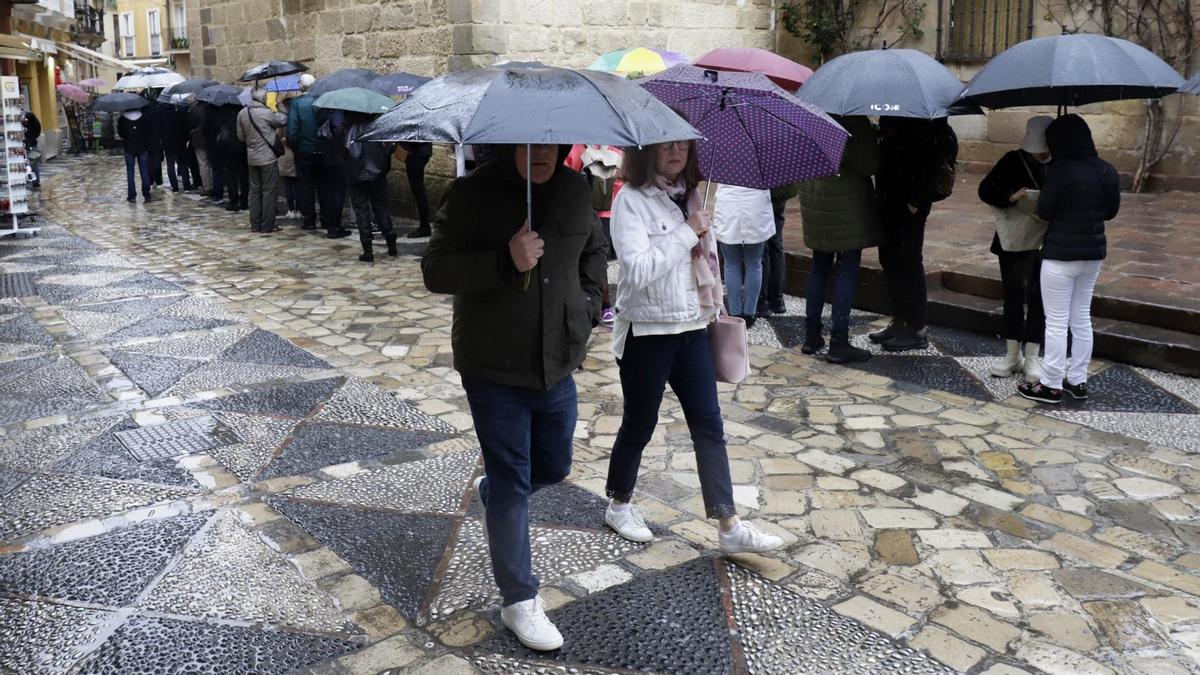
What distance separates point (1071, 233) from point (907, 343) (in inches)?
65.3

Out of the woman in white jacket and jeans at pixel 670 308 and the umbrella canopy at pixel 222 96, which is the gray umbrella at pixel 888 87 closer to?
the woman in white jacket and jeans at pixel 670 308

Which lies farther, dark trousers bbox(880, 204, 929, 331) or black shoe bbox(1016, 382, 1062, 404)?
dark trousers bbox(880, 204, 929, 331)

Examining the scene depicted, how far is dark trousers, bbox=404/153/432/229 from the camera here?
11906 millimetres

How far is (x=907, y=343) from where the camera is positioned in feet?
23.7

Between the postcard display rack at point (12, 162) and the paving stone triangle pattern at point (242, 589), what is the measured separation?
33.0 feet

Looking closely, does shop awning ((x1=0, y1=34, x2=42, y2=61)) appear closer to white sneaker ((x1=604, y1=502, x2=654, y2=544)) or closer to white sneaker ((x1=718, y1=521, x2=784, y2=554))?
white sneaker ((x1=604, y1=502, x2=654, y2=544))

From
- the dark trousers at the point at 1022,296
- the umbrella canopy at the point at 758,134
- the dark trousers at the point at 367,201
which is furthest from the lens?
the dark trousers at the point at 367,201

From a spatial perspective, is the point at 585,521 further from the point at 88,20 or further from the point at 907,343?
the point at 88,20

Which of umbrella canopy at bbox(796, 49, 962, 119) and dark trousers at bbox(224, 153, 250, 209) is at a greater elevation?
umbrella canopy at bbox(796, 49, 962, 119)

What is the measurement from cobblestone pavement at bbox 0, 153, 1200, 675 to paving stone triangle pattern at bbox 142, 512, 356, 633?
0.01m

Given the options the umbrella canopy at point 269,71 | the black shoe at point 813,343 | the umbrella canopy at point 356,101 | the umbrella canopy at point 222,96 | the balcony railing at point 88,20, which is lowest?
the black shoe at point 813,343


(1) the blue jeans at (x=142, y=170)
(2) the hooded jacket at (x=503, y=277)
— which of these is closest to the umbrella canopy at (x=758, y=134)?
(2) the hooded jacket at (x=503, y=277)

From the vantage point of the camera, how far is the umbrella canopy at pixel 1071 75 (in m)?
5.51

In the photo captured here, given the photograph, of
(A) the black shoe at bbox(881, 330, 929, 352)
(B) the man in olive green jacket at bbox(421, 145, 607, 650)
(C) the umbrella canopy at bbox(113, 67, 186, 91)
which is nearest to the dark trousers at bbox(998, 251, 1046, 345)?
(A) the black shoe at bbox(881, 330, 929, 352)
